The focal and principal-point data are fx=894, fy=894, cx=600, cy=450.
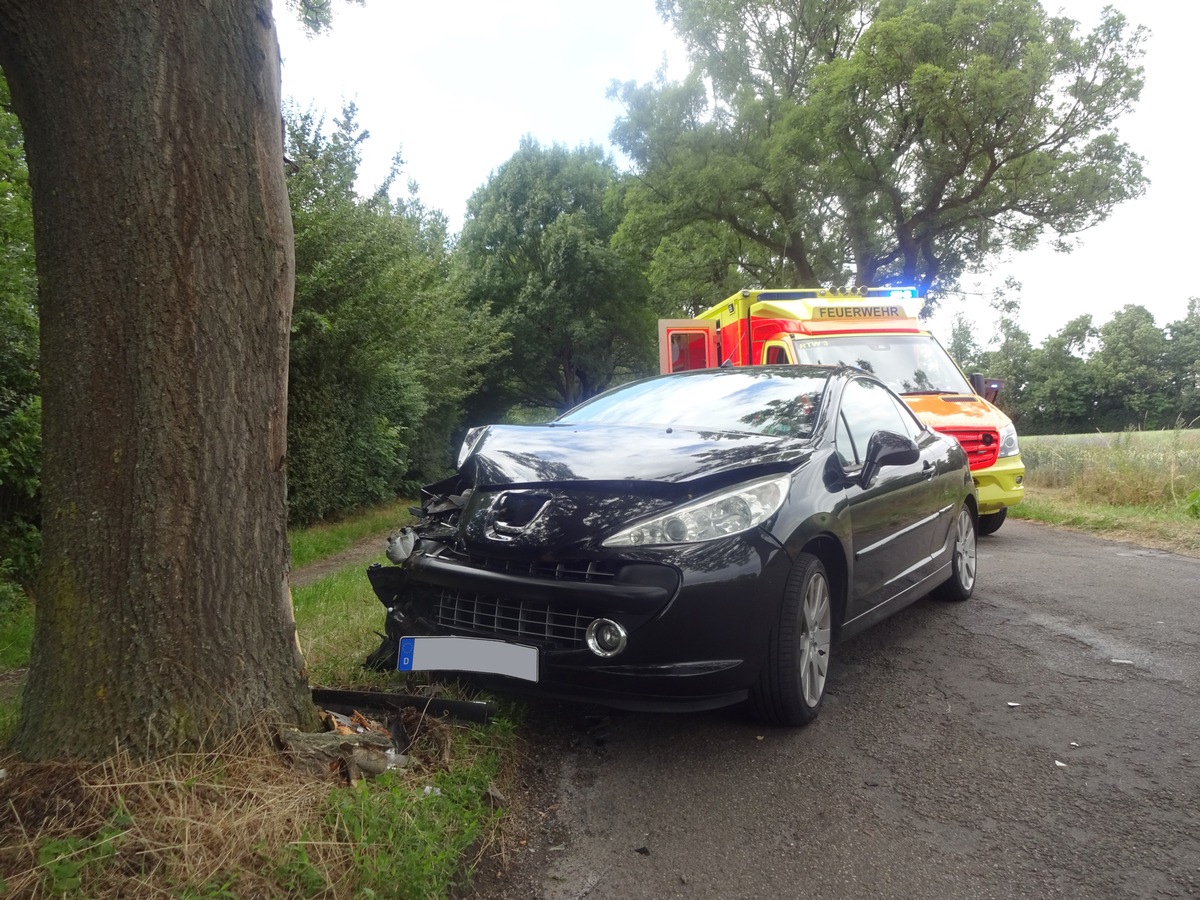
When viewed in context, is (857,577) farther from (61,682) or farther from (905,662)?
(61,682)

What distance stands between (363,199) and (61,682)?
38.6ft

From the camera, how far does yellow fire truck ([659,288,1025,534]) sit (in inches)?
339

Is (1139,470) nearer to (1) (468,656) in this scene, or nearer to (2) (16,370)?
(1) (468,656)

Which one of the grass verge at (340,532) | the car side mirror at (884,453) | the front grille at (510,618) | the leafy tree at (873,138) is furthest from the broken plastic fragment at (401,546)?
the leafy tree at (873,138)

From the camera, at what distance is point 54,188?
2.69 meters

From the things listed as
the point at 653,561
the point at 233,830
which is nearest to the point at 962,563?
the point at 653,561

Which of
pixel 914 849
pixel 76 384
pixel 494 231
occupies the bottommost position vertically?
pixel 914 849

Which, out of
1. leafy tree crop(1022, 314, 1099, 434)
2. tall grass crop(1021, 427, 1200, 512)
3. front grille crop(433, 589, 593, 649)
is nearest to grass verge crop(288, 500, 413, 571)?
front grille crop(433, 589, 593, 649)

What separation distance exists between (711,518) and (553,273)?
105 feet

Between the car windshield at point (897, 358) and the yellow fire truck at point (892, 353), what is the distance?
0.01 metres

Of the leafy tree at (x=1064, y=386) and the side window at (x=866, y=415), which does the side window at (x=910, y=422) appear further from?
the leafy tree at (x=1064, y=386)

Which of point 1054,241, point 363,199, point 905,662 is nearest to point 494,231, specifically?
point 1054,241

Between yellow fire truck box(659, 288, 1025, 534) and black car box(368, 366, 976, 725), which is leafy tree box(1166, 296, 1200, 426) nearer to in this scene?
yellow fire truck box(659, 288, 1025, 534)

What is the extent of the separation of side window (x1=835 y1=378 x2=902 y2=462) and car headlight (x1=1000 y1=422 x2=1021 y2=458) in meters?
3.30
